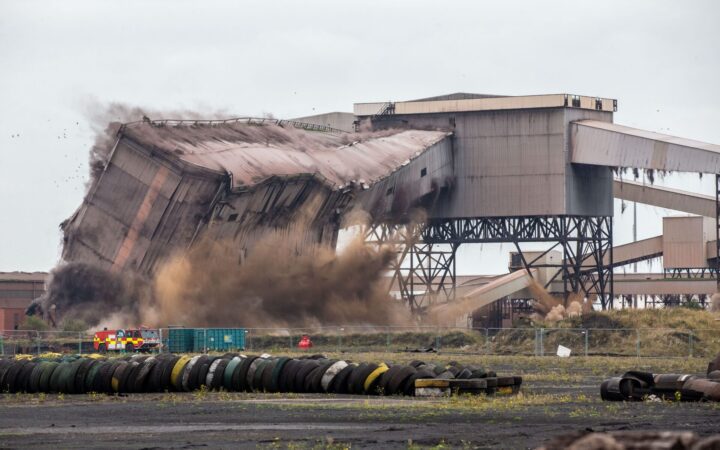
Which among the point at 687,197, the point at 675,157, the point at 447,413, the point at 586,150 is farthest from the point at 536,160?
the point at 447,413

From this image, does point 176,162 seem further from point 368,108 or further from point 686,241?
point 686,241

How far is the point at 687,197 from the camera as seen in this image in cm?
11481

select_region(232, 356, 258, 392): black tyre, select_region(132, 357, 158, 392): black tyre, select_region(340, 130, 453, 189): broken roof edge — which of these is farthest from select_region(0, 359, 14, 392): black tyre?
select_region(340, 130, 453, 189): broken roof edge

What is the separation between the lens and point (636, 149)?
93250 mm

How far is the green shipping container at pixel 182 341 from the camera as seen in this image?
69.6 m

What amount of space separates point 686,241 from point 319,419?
102472 mm

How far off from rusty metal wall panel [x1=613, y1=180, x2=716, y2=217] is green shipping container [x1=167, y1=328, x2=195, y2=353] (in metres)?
54.9

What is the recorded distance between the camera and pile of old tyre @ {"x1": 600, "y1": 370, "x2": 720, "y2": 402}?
30.5 m

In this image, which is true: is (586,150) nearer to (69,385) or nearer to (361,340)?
(361,340)

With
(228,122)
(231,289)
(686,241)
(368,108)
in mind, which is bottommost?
(231,289)

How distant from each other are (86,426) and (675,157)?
71784 millimetres

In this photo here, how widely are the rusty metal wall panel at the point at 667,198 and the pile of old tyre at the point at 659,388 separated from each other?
82.4 m

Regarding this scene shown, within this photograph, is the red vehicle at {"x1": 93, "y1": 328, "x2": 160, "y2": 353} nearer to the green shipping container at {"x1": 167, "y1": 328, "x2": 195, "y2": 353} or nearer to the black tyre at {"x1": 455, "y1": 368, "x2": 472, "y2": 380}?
the green shipping container at {"x1": 167, "y1": 328, "x2": 195, "y2": 353}

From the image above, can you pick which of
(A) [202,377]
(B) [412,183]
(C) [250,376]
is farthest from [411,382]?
(B) [412,183]
